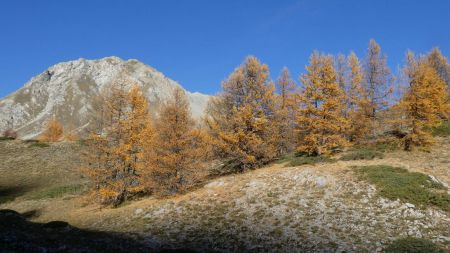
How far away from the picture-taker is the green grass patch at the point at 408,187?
20406 mm

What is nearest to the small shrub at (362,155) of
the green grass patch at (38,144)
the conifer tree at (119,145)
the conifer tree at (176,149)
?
the conifer tree at (176,149)

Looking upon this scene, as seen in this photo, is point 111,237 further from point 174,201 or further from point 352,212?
point 352,212

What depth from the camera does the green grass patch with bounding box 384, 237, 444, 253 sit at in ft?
51.8

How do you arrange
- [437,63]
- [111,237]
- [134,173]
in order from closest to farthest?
[111,237] < [134,173] < [437,63]

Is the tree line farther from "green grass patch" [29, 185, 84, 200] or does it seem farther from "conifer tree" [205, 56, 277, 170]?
"green grass patch" [29, 185, 84, 200]

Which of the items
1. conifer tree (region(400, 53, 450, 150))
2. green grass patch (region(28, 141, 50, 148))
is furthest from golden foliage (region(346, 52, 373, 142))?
green grass patch (region(28, 141, 50, 148))

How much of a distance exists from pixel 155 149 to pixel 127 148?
7.19 ft

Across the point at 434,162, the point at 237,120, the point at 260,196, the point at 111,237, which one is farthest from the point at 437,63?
the point at 111,237

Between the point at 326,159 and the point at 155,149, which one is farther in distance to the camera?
the point at 326,159

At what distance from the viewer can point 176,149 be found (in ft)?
91.7

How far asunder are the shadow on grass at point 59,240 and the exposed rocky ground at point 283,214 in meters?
1.05

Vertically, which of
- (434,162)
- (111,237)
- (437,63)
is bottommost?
(111,237)

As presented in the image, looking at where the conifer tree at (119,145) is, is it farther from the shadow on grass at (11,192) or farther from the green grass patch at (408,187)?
the shadow on grass at (11,192)

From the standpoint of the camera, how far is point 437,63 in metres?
55.2
